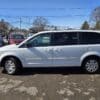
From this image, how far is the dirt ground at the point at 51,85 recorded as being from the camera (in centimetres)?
809

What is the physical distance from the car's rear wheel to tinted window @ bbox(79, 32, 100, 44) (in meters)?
0.66

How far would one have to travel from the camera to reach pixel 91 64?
1130 cm

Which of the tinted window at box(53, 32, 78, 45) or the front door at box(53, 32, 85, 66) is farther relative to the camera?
the tinted window at box(53, 32, 78, 45)

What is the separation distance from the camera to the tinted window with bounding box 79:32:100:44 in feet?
37.3

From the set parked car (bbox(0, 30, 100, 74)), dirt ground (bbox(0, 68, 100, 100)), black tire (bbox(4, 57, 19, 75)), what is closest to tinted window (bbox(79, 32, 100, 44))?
parked car (bbox(0, 30, 100, 74))

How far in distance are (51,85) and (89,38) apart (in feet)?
10.1

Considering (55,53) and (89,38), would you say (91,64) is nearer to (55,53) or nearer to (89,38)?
(89,38)

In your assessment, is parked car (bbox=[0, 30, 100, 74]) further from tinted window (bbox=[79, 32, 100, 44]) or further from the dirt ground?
the dirt ground

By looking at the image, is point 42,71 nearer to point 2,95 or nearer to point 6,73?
point 6,73

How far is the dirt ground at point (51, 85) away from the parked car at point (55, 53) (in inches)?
15.3

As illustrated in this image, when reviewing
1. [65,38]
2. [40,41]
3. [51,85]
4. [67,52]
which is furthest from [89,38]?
[51,85]

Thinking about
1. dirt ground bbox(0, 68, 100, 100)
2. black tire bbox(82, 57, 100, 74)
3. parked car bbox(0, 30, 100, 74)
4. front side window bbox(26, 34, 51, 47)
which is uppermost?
front side window bbox(26, 34, 51, 47)

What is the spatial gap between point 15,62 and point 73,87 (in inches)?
126

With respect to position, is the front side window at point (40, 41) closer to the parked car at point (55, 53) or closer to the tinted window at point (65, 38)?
the parked car at point (55, 53)
